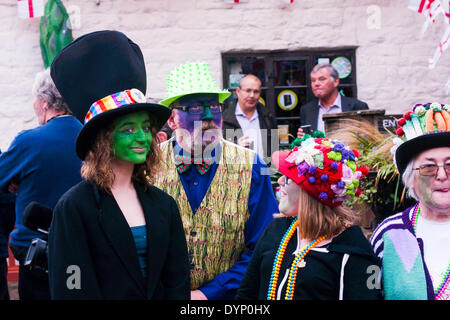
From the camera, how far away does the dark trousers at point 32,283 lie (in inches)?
136

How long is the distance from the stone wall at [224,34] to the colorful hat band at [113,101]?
4.25 m

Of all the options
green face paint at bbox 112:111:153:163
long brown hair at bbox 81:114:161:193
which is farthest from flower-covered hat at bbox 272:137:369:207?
long brown hair at bbox 81:114:161:193

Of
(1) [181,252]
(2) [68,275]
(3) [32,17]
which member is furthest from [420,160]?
(3) [32,17]

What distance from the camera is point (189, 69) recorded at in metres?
3.38

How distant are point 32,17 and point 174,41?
1.52 metres

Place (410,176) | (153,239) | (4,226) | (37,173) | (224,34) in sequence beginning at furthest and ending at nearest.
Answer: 1. (224,34)
2. (4,226)
3. (37,173)
4. (410,176)
5. (153,239)

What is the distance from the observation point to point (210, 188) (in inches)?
125

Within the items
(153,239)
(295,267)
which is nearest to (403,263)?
(295,267)

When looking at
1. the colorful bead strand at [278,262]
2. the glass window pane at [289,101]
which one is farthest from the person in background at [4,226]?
the glass window pane at [289,101]

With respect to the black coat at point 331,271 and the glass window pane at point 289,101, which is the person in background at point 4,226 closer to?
the black coat at point 331,271

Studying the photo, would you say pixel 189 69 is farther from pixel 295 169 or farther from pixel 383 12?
pixel 383 12

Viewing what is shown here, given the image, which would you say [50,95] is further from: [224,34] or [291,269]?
[224,34]

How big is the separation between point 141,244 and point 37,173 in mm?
1355

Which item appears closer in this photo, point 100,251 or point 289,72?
point 100,251
